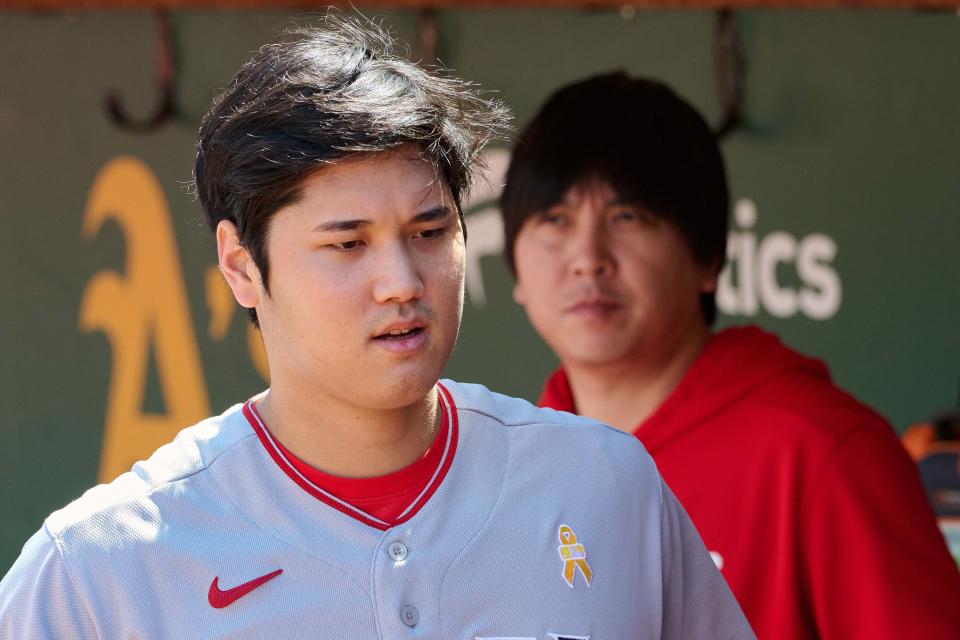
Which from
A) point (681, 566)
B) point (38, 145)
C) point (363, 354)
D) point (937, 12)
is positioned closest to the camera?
point (363, 354)

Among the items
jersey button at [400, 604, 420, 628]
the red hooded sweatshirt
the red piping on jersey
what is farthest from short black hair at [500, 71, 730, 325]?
jersey button at [400, 604, 420, 628]

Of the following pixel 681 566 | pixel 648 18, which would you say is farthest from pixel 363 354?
pixel 648 18

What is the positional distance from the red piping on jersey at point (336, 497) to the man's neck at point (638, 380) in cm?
85

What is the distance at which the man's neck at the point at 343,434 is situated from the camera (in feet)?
4.72

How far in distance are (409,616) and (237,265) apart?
1.38 ft

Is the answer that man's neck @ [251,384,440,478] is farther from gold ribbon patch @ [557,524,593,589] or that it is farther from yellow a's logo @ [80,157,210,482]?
yellow a's logo @ [80,157,210,482]

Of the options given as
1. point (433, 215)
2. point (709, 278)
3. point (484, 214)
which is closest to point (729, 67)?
point (484, 214)

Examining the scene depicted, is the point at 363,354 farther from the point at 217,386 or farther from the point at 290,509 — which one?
the point at 217,386

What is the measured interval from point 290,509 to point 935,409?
252cm

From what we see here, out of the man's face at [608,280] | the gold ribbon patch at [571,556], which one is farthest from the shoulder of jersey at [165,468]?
the man's face at [608,280]

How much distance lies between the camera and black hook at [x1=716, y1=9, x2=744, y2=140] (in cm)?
348

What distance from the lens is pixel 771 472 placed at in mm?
2086

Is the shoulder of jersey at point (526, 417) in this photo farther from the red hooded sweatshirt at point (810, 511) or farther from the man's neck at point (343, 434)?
the red hooded sweatshirt at point (810, 511)

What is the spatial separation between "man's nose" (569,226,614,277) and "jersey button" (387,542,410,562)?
972 mm
